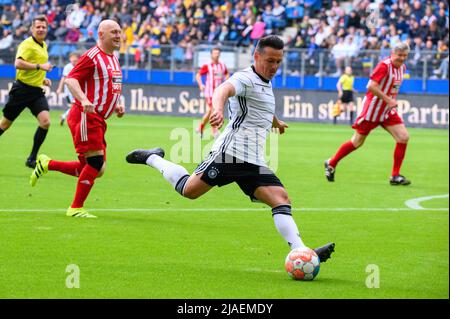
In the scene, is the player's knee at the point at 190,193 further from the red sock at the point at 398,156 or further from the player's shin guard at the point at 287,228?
the red sock at the point at 398,156

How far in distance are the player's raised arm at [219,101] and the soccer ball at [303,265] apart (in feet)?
3.94

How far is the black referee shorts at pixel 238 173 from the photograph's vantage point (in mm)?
8383

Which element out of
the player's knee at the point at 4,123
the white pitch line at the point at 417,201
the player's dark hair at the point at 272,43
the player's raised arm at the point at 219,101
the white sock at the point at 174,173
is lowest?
the white pitch line at the point at 417,201

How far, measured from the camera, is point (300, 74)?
3553 centimetres

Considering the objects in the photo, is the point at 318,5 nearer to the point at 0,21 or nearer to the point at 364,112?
the point at 0,21

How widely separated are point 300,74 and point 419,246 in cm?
2612

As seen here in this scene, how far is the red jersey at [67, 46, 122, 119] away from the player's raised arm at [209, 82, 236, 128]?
3.43 metres

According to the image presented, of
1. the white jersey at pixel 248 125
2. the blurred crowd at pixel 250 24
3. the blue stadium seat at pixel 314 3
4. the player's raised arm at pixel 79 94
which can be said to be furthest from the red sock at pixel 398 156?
the blue stadium seat at pixel 314 3

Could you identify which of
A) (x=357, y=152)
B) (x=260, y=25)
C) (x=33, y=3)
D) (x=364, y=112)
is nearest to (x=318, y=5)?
(x=260, y=25)

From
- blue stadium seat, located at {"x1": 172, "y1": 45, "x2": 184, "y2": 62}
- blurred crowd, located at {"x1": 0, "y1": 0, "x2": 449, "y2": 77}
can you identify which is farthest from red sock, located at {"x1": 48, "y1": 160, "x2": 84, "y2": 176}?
blue stadium seat, located at {"x1": 172, "y1": 45, "x2": 184, "y2": 62}

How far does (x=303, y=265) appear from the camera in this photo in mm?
7754

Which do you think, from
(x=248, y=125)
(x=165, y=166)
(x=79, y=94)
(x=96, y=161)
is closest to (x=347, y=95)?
(x=96, y=161)

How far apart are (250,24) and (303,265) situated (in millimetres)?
31591

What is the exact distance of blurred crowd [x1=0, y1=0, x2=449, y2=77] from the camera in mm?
34938
